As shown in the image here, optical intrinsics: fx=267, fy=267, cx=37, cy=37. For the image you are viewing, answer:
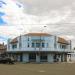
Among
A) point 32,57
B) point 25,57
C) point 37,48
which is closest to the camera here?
point 37,48

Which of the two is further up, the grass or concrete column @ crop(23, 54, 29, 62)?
concrete column @ crop(23, 54, 29, 62)

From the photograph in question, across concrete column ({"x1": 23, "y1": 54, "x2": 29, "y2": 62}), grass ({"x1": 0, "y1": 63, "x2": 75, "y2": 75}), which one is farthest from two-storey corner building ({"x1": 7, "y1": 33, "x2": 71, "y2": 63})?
grass ({"x1": 0, "y1": 63, "x2": 75, "y2": 75})

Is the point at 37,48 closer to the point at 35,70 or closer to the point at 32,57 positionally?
the point at 32,57

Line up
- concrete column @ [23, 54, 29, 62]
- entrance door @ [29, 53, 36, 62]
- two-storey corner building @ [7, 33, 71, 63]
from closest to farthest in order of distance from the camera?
two-storey corner building @ [7, 33, 71, 63] → entrance door @ [29, 53, 36, 62] → concrete column @ [23, 54, 29, 62]

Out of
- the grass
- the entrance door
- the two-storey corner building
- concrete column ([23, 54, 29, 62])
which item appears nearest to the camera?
the grass

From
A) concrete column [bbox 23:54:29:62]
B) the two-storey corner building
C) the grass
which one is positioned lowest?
the grass

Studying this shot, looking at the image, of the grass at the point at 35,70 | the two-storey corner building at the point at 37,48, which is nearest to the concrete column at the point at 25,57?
the two-storey corner building at the point at 37,48

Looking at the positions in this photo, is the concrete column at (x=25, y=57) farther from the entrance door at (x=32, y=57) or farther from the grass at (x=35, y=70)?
the grass at (x=35, y=70)

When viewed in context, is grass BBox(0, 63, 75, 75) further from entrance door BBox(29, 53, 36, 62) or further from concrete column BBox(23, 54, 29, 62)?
concrete column BBox(23, 54, 29, 62)

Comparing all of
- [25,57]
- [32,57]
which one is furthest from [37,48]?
[25,57]

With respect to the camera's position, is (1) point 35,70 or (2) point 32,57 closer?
(1) point 35,70

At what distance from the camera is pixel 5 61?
192 ft

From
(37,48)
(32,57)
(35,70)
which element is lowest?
(35,70)

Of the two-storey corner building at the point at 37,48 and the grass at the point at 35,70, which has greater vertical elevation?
the two-storey corner building at the point at 37,48
